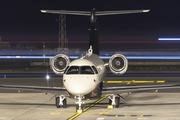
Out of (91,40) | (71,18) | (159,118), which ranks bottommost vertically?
(159,118)

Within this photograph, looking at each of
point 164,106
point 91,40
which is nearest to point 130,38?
point 91,40

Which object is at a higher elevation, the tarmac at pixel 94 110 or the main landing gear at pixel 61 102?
the main landing gear at pixel 61 102

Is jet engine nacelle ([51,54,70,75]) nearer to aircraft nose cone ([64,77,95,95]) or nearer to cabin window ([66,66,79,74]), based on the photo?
cabin window ([66,66,79,74])

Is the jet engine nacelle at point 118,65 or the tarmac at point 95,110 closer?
the tarmac at point 95,110

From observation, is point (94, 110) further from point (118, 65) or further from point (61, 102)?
point (118, 65)

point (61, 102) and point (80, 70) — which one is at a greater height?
point (80, 70)

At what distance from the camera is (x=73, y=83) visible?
13.8 meters

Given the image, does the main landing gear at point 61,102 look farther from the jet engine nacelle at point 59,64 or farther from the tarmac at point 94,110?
the jet engine nacelle at point 59,64

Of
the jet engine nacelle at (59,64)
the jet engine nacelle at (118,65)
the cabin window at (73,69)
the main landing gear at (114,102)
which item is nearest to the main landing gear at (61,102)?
the cabin window at (73,69)

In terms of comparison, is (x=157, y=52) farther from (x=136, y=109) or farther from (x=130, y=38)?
(x=136, y=109)

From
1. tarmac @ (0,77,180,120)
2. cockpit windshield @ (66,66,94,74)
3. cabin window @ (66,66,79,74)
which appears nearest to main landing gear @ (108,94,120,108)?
tarmac @ (0,77,180,120)

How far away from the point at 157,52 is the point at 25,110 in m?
54.3

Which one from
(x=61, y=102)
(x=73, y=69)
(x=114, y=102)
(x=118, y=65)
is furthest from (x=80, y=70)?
(x=118, y=65)

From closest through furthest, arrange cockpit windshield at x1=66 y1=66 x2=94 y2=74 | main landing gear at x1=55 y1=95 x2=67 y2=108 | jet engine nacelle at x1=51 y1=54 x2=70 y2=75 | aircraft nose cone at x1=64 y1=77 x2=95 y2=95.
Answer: aircraft nose cone at x1=64 y1=77 x2=95 y2=95
cockpit windshield at x1=66 y1=66 x2=94 y2=74
main landing gear at x1=55 y1=95 x2=67 y2=108
jet engine nacelle at x1=51 y1=54 x2=70 y2=75
